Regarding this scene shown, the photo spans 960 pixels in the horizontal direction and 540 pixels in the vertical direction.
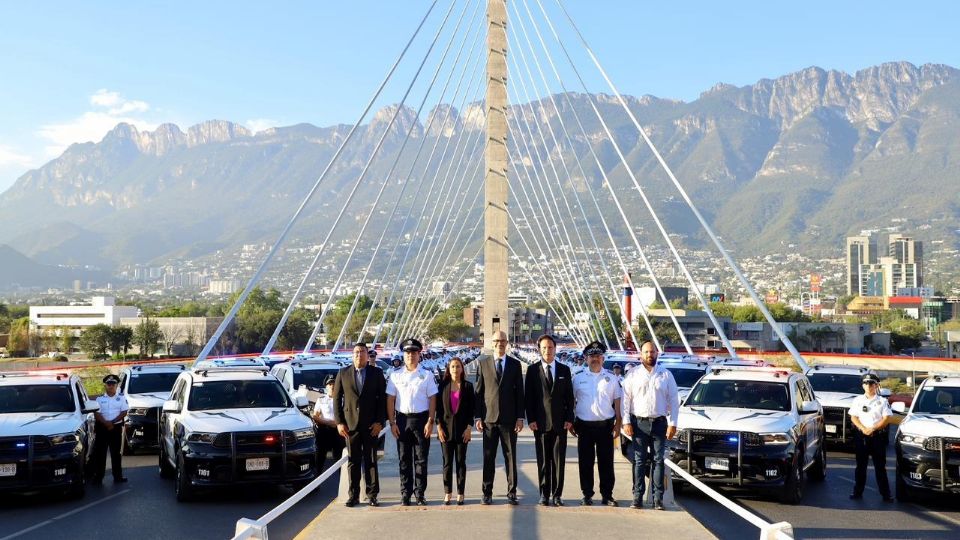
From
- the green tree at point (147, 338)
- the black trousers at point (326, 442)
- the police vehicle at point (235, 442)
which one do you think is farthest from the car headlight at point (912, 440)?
the green tree at point (147, 338)

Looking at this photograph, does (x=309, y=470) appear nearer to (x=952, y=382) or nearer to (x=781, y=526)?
(x=781, y=526)

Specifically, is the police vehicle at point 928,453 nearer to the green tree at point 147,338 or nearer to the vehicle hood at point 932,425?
the vehicle hood at point 932,425

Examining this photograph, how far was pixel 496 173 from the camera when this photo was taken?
61.9 meters

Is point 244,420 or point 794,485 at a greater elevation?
point 244,420

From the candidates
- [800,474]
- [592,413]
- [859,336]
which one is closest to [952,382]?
[800,474]

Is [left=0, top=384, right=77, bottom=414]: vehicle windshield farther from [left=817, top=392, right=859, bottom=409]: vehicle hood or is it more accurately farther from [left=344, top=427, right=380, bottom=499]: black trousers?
[left=817, top=392, right=859, bottom=409]: vehicle hood

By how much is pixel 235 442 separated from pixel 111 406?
302 centimetres

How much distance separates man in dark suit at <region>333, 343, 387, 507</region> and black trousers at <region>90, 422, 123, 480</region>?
5.31m

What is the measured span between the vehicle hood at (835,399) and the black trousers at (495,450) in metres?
10.3

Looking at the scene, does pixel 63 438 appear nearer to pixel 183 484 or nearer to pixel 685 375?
pixel 183 484

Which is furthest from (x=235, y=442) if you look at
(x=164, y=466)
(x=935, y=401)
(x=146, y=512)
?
(x=935, y=401)

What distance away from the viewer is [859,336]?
5709 inches

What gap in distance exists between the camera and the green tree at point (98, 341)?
109938 millimetres

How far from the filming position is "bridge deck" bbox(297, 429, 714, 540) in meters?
10.3
